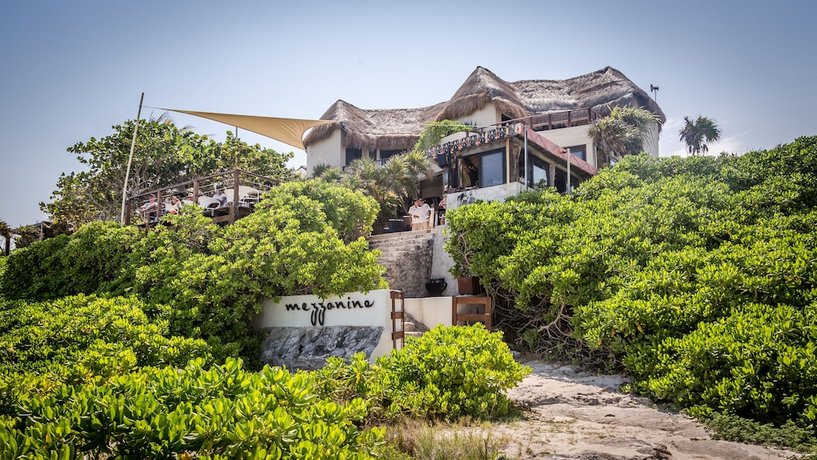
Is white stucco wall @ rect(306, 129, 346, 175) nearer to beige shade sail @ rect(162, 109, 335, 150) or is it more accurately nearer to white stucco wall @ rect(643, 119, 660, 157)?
beige shade sail @ rect(162, 109, 335, 150)

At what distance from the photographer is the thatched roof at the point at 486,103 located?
23.3m

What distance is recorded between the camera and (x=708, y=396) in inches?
249

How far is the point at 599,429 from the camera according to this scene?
5949 millimetres

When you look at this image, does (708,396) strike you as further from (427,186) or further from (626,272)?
(427,186)

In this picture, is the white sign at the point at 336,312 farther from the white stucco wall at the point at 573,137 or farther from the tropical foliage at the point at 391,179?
the white stucco wall at the point at 573,137

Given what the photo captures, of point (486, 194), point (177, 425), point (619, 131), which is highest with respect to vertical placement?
point (619, 131)

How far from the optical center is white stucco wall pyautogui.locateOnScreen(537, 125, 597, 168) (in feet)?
71.3

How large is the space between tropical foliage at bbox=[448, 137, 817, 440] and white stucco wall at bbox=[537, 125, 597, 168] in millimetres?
7598

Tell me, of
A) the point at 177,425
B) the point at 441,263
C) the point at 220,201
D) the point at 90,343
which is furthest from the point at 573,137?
the point at 177,425

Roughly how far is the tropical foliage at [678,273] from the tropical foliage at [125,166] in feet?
50.0

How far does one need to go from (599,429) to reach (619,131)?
17.2m

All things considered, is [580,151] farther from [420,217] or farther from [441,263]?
[441,263]

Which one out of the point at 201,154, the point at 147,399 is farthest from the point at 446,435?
the point at 201,154

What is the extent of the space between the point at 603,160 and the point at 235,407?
68.2 ft
